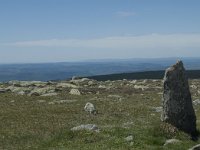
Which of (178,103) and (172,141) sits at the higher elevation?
(178,103)

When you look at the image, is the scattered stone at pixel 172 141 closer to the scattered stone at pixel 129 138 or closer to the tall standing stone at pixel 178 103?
the scattered stone at pixel 129 138

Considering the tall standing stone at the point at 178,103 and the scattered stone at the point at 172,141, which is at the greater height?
the tall standing stone at the point at 178,103

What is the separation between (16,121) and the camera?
38.4 metres

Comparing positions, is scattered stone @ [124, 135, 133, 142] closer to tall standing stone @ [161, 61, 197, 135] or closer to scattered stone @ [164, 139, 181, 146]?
scattered stone @ [164, 139, 181, 146]

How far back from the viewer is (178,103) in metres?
30.4

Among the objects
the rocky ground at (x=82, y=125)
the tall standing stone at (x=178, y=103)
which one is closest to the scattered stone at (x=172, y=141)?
the rocky ground at (x=82, y=125)

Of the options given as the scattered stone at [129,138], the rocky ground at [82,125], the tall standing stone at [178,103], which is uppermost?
the tall standing stone at [178,103]

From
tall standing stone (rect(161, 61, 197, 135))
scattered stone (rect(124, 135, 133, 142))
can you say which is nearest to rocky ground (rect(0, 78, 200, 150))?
scattered stone (rect(124, 135, 133, 142))

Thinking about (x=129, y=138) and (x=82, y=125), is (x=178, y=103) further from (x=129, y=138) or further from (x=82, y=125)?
(x=82, y=125)

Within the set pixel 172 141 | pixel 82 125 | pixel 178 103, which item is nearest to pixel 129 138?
pixel 172 141

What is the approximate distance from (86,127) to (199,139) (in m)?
6.77

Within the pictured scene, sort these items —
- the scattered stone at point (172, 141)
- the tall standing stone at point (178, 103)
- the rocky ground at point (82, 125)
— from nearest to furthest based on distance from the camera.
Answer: the scattered stone at point (172, 141)
the rocky ground at point (82, 125)
the tall standing stone at point (178, 103)

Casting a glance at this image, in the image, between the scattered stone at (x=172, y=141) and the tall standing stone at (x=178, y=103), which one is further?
the tall standing stone at (x=178, y=103)

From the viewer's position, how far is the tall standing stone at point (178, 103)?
30.1 m
